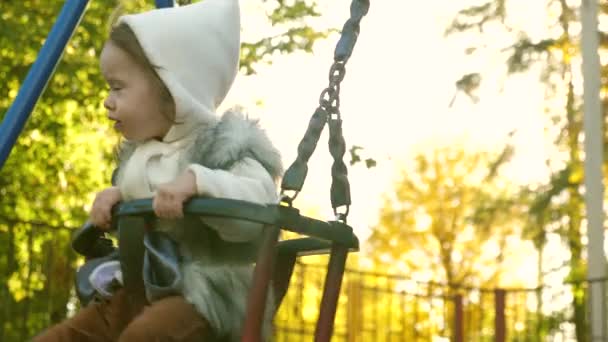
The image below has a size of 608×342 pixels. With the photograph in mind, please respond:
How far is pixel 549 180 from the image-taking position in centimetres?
1341

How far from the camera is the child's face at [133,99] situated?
243cm

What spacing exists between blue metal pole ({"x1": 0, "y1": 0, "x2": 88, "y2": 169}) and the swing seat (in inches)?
36.3

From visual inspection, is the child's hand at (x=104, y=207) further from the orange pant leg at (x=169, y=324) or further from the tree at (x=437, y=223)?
the tree at (x=437, y=223)

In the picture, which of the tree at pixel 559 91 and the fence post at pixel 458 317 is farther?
the tree at pixel 559 91

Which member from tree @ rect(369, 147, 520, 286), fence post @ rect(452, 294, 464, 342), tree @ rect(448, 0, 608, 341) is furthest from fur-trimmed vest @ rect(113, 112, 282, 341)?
tree @ rect(369, 147, 520, 286)

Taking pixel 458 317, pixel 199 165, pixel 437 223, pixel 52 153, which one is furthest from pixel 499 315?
pixel 437 223

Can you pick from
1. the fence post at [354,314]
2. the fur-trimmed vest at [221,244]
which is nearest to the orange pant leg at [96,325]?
the fur-trimmed vest at [221,244]

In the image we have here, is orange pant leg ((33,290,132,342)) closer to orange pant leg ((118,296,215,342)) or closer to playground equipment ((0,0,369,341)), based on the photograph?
playground equipment ((0,0,369,341))

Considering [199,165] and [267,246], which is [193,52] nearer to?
[199,165]

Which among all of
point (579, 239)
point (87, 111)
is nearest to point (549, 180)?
point (579, 239)

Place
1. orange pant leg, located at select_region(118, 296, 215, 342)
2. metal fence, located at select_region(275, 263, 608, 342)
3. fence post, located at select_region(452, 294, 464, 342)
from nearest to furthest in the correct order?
orange pant leg, located at select_region(118, 296, 215, 342) → metal fence, located at select_region(275, 263, 608, 342) → fence post, located at select_region(452, 294, 464, 342)

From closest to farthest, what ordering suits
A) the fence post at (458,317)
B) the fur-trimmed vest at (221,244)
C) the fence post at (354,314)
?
the fur-trimmed vest at (221,244), the fence post at (458,317), the fence post at (354,314)

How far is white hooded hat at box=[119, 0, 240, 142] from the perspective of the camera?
95.0 inches

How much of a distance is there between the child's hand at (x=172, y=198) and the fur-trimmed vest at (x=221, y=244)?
0.35ft
